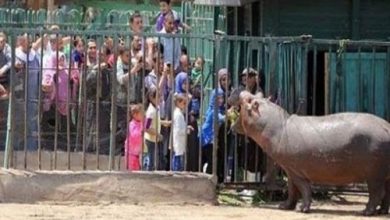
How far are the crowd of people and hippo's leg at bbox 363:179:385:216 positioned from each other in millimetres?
1758

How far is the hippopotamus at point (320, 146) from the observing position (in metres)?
14.5

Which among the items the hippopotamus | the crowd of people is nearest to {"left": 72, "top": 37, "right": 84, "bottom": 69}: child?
the crowd of people

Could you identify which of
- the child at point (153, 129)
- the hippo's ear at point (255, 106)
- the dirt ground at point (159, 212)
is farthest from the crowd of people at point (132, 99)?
the dirt ground at point (159, 212)

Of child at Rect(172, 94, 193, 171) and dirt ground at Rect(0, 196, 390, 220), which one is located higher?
child at Rect(172, 94, 193, 171)

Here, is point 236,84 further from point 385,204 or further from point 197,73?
point 385,204

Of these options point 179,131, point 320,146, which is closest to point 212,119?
point 179,131

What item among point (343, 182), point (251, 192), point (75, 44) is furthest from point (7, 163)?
point (343, 182)

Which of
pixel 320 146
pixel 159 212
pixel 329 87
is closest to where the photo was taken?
pixel 159 212

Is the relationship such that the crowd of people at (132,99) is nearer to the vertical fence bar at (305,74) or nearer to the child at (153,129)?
the child at (153,129)

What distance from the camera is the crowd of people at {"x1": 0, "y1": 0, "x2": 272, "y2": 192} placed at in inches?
603

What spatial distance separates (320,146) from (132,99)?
2.50m

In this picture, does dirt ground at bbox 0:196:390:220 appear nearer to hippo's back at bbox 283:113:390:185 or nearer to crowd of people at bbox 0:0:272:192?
hippo's back at bbox 283:113:390:185

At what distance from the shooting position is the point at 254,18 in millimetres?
18391

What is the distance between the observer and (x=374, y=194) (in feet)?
47.8
